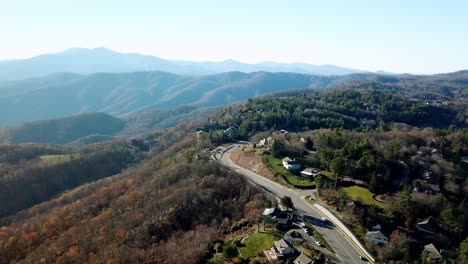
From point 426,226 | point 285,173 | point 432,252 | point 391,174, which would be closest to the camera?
point 432,252

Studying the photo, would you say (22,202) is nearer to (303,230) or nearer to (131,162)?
(131,162)

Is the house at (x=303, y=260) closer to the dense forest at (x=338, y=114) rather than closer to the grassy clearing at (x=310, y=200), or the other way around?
the grassy clearing at (x=310, y=200)

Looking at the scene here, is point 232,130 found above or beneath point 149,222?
beneath

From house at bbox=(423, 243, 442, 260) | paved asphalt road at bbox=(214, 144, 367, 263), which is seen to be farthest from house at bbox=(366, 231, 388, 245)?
house at bbox=(423, 243, 442, 260)

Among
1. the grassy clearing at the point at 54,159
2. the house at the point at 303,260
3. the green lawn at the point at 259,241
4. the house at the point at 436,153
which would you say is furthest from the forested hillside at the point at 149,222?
the grassy clearing at the point at 54,159

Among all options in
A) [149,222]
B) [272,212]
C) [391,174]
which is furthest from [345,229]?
[149,222]

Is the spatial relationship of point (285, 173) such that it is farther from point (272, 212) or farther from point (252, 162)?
point (272, 212)

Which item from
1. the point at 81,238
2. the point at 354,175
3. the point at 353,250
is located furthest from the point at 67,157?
the point at 353,250
